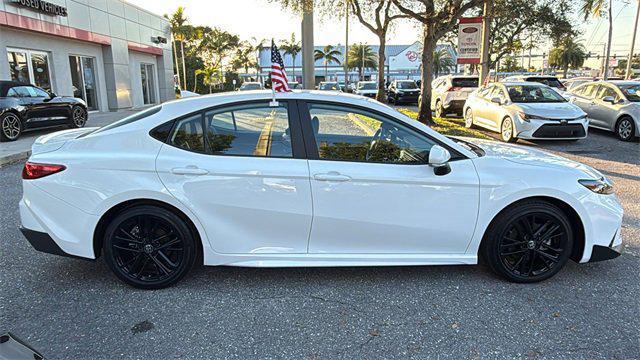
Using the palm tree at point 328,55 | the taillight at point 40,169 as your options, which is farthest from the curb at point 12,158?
the palm tree at point 328,55

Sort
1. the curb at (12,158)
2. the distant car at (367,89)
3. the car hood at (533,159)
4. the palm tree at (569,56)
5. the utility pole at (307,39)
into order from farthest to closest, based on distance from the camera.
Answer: the palm tree at (569,56)
the distant car at (367,89)
the utility pole at (307,39)
the curb at (12,158)
the car hood at (533,159)

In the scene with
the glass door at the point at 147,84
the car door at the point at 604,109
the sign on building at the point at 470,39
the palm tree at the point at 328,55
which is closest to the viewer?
the car door at the point at 604,109

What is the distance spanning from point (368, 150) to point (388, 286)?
110cm

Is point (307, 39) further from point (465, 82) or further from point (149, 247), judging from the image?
point (149, 247)

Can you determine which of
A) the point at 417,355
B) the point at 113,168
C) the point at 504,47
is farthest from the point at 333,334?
the point at 504,47

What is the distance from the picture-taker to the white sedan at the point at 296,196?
326cm

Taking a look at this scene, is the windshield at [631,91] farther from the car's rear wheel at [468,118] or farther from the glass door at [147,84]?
the glass door at [147,84]

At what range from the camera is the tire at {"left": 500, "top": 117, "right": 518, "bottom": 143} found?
10.8m

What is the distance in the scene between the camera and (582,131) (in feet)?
33.6

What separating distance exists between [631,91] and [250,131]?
12365 mm

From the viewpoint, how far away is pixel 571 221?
352 cm

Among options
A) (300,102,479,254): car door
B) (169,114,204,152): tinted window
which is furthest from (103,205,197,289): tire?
(300,102,479,254): car door

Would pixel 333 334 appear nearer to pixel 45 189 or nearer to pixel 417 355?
pixel 417 355

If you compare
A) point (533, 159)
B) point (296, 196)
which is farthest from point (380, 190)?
point (533, 159)
